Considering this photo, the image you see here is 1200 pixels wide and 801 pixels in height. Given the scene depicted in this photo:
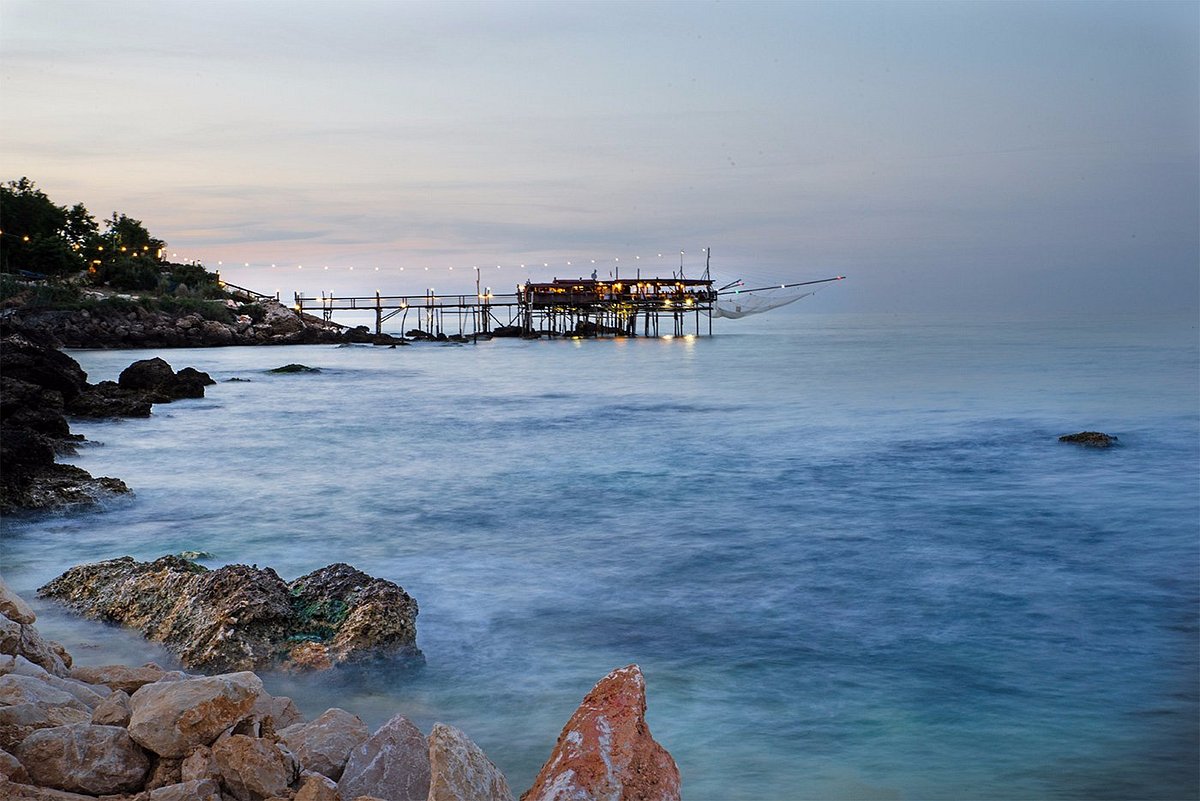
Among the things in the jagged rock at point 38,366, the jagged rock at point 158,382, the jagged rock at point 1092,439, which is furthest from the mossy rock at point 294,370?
the jagged rock at point 1092,439

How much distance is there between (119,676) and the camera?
15.3 ft

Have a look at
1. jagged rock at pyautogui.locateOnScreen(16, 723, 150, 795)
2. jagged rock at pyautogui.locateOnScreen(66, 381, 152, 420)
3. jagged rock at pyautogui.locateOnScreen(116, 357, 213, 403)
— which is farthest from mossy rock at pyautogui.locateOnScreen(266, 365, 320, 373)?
jagged rock at pyautogui.locateOnScreen(16, 723, 150, 795)

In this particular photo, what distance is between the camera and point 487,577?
339 inches

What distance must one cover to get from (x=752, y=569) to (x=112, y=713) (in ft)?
20.2

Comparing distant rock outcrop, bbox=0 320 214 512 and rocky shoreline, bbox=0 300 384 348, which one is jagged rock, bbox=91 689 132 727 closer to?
distant rock outcrop, bbox=0 320 214 512

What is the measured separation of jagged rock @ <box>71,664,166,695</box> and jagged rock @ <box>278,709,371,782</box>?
3.09 feet

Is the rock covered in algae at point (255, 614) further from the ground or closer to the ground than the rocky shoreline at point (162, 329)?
closer to the ground

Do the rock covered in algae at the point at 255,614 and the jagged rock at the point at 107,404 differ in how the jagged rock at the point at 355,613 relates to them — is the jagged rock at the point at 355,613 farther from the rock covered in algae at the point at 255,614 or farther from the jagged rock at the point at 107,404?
the jagged rock at the point at 107,404

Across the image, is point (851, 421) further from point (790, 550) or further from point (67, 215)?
point (67, 215)

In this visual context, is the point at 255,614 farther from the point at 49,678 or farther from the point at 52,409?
the point at 52,409

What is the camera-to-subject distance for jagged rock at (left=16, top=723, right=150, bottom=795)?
3492mm

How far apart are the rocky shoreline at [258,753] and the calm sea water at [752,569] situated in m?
1.50

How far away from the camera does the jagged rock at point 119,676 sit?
461 centimetres

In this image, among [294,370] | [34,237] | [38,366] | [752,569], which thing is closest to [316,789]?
[752,569]
